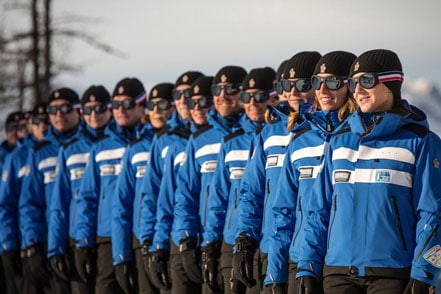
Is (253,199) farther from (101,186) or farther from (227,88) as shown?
(101,186)

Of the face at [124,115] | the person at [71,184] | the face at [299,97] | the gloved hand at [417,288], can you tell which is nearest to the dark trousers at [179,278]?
the face at [124,115]

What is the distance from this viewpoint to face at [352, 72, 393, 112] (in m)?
7.62

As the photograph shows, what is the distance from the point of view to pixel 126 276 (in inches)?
472

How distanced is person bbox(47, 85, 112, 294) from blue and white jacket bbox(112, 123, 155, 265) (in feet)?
2.86

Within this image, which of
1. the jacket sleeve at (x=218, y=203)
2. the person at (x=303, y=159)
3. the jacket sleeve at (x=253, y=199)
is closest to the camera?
the person at (x=303, y=159)

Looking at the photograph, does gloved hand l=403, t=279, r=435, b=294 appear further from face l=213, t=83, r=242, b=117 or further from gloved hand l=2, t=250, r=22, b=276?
gloved hand l=2, t=250, r=22, b=276

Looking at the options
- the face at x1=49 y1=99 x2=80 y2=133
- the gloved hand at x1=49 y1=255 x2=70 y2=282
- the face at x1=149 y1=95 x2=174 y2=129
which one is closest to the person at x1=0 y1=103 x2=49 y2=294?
the face at x1=49 y1=99 x2=80 y2=133

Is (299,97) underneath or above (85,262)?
above

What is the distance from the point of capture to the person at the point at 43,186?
46.3 feet

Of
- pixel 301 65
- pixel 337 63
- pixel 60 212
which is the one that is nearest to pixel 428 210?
pixel 337 63

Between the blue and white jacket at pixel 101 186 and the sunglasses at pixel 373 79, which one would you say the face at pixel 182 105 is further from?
the sunglasses at pixel 373 79

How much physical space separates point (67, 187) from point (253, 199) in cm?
473

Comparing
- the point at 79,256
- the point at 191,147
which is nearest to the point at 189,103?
the point at 191,147

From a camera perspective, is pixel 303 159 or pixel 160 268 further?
pixel 160 268
